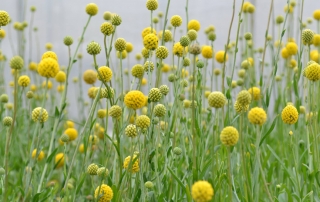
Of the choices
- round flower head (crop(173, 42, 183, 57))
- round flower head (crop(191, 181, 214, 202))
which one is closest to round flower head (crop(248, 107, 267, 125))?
round flower head (crop(191, 181, 214, 202))

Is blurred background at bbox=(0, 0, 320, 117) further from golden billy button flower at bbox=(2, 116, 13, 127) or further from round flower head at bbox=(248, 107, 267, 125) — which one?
round flower head at bbox=(248, 107, 267, 125)

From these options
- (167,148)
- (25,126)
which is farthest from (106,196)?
(25,126)

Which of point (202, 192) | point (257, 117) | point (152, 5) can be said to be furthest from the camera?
point (152, 5)

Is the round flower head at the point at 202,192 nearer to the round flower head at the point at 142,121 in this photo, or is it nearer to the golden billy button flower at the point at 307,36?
the round flower head at the point at 142,121

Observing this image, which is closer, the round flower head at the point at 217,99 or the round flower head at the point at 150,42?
the round flower head at the point at 217,99

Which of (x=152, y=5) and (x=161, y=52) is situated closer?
(x=161, y=52)

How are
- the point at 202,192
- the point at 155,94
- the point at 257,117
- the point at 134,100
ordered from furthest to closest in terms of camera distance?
the point at 155,94 < the point at 134,100 < the point at 257,117 < the point at 202,192

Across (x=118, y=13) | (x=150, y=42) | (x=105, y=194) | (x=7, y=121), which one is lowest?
(x=105, y=194)

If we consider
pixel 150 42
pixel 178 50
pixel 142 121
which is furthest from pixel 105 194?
pixel 178 50

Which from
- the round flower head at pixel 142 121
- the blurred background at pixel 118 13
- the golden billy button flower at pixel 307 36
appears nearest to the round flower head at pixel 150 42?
the round flower head at pixel 142 121

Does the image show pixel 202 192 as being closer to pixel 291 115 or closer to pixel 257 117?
pixel 257 117

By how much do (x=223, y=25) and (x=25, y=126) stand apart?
2.79 m

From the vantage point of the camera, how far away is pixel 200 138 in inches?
49.9

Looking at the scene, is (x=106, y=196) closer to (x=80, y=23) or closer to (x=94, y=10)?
(x=94, y=10)
